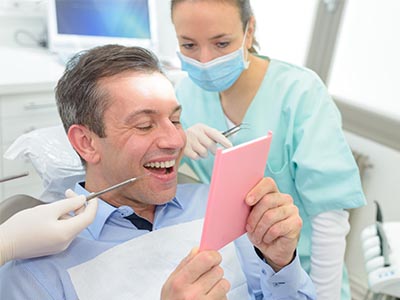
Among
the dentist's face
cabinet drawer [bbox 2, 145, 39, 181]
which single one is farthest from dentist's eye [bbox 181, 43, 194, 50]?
cabinet drawer [bbox 2, 145, 39, 181]

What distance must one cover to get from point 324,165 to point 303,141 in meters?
0.09

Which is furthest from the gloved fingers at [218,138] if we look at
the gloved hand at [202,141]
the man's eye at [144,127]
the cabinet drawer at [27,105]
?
the cabinet drawer at [27,105]

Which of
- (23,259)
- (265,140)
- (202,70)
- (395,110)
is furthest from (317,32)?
(23,259)

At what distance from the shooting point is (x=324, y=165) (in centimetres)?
120

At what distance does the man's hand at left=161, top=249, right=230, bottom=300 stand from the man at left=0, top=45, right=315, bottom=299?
17cm

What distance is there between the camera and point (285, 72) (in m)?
1.35

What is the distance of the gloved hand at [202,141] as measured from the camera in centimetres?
124

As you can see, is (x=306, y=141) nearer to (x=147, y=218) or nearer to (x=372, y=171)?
(x=147, y=218)

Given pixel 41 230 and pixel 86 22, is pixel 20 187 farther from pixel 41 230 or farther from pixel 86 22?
pixel 41 230

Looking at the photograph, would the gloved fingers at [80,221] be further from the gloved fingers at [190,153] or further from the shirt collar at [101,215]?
the gloved fingers at [190,153]

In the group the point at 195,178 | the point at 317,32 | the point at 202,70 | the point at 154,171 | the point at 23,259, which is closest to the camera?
the point at 23,259

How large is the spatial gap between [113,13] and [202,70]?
1.53m

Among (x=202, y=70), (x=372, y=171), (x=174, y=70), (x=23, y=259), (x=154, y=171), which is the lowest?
(x=372, y=171)

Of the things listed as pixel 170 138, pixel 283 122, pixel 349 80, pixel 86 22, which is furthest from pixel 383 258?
pixel 86 22
